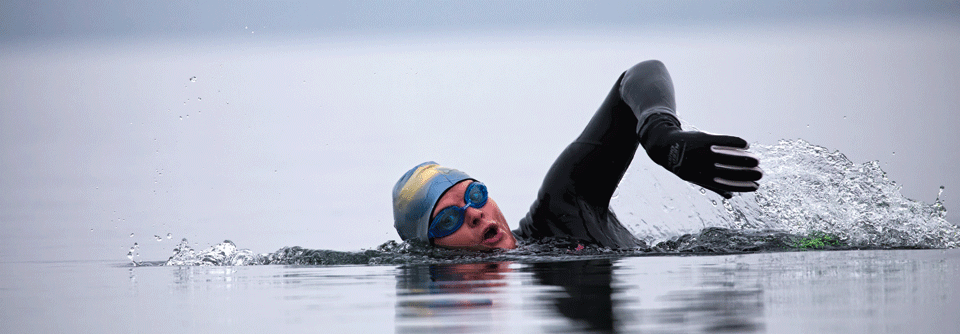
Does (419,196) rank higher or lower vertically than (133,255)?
higher

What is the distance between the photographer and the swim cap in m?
3.96

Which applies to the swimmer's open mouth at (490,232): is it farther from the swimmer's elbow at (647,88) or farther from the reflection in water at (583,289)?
the swimmer's elbow at (647,88)

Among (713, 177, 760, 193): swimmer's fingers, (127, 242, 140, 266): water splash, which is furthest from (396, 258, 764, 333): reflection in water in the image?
(127, 242, 140, 266): water splash

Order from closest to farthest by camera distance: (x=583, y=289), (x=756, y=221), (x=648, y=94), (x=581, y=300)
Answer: (x=581, y=300) → (x=583, y=289) → (x=648, y=94) → (x=756, y=221)

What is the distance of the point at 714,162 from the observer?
2668 millimetres

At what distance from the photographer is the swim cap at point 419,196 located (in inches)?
156

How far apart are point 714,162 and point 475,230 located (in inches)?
54.7

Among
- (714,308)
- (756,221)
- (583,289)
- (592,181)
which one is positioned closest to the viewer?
(714,308)

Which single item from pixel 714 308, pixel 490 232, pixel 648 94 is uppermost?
pixel 648 94

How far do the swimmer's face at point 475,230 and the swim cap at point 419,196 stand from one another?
36 mm

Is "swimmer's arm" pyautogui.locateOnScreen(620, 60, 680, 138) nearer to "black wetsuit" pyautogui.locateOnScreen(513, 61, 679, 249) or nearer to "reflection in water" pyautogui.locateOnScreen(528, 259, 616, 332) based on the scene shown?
"black wetsuit" pyautogui.locateOnScreen(513, 61, 679, 249)

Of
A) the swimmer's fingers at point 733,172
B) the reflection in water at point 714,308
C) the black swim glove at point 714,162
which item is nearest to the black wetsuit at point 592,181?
the black swim glove at point 714,162

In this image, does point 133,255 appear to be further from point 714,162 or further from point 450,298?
point 714,162

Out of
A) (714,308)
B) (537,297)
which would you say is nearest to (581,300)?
(537,297)
